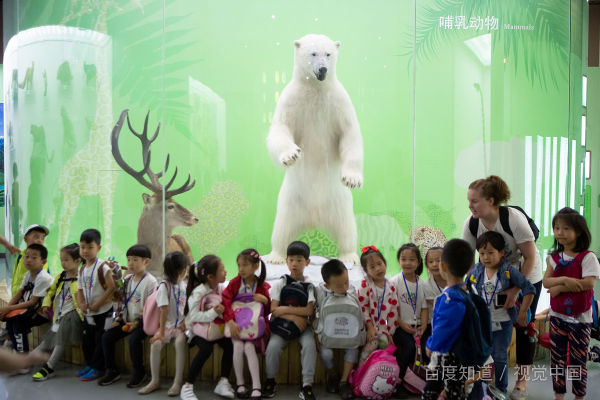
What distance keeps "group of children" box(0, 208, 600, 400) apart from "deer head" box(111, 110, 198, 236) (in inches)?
25.7

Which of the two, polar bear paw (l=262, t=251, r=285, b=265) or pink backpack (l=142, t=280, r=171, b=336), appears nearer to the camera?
pink backpack (l=142, t=280, r=171, b=336)

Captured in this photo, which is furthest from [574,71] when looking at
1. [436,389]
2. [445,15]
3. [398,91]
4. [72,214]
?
[72,214]

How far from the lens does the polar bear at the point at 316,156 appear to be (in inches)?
147

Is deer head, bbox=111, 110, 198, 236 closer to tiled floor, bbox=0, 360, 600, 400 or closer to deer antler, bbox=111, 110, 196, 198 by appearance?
deer antler, bbox=111, 110, 196, 198

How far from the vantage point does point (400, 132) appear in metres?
3.96

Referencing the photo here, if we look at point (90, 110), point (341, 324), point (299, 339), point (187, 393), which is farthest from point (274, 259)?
point (90, 110)

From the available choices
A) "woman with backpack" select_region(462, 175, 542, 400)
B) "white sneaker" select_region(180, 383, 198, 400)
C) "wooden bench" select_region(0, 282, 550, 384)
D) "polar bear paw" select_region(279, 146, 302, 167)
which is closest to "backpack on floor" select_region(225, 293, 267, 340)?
"wooden bench" select_region(0, 282, 550, 384)

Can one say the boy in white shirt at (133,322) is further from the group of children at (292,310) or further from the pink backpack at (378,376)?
the pink backpack at (378,376)

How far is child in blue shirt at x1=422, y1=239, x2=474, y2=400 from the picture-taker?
78.7 inches

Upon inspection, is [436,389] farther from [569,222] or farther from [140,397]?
[140,397]

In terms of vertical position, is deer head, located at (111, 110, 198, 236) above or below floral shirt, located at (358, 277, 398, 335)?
above

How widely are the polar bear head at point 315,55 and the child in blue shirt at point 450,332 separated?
79.3 inches

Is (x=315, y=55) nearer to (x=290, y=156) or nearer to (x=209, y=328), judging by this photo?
(x=290, y=156)

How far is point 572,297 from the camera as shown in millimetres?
2590
